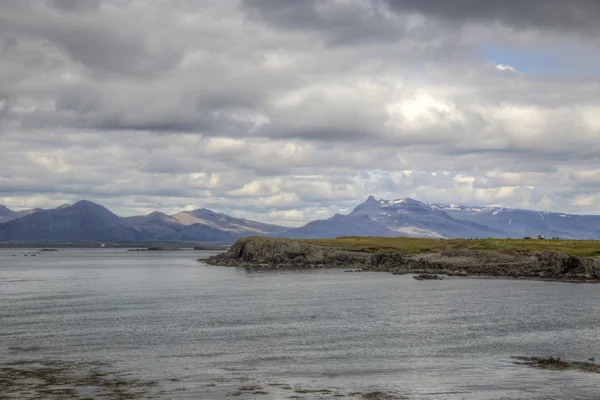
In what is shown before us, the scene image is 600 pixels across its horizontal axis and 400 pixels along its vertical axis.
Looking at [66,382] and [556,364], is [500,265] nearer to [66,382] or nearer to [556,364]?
[556,364]

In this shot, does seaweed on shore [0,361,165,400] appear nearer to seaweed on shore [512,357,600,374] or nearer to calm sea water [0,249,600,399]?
calm sea water [0,249,600,399]

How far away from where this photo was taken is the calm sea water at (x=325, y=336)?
45438 millimetres

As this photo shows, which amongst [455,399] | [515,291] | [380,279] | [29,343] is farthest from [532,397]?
[380,279]

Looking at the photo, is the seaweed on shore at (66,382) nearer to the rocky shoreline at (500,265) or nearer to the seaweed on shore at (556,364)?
the seaweed on shore at (556,364)

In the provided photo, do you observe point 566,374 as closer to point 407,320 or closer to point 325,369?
point 325,369

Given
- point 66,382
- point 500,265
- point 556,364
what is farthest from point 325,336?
point 500,265

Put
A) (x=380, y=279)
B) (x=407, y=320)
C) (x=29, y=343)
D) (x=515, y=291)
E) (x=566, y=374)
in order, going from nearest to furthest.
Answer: (x=566, y=374)
(x=29, y=343)
(x=407, y=320)
(x=515, y=291)
(x=380, y=279)

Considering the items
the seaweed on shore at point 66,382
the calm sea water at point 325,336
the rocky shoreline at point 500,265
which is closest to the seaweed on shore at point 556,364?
the calm sea water at point 325,336

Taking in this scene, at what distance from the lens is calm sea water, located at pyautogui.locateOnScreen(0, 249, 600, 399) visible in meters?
45.4

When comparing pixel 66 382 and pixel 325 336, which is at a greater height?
pixel 325 336

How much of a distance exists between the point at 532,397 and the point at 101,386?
2812 cm

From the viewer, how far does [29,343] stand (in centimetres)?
6138

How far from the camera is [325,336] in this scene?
6619 centimetres

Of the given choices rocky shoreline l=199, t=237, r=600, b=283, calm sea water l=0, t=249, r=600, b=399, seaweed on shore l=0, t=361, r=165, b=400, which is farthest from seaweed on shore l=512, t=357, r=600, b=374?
rocky shoreline l=199, t=237, r=600, b=283
